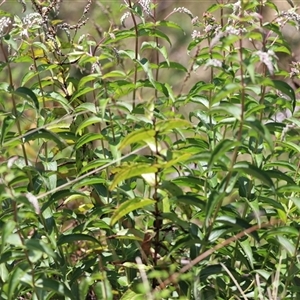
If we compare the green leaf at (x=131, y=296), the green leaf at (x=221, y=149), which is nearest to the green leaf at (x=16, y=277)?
the green leaf at (x=131, y=296)

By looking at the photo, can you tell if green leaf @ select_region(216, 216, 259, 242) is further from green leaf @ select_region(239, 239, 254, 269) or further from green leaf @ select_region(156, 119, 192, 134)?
green leaf @ select_region(156, 119, 192, 134)

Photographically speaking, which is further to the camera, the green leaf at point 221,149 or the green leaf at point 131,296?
the green leaf at point 131,296

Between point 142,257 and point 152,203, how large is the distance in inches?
11.5

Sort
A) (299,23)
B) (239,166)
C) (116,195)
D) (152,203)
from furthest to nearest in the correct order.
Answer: (116,195) → (299,23) → (152,203) → (239,166)

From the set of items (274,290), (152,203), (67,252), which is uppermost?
(152,203)

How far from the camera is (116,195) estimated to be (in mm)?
2494

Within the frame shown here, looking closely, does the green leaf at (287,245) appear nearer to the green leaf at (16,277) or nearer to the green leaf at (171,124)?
the green leaf at (171,124)

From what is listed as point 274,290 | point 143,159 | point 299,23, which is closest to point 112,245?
point 143,159

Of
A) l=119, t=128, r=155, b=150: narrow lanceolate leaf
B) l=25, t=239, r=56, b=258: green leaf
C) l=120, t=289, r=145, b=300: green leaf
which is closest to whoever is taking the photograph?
l=25, t=239, r=56, b=258: green leaf

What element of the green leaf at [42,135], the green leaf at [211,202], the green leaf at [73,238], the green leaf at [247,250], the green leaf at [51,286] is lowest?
the green leaf at [247,250]

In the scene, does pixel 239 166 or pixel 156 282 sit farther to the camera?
pixel 156 282

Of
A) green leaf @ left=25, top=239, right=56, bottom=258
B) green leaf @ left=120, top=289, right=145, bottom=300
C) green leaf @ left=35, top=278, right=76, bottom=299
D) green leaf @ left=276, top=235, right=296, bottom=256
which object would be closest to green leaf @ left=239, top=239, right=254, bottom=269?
green leaf @ left=276, top=235, right=296, bottom=256

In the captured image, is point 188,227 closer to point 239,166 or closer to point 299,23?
point 239,166

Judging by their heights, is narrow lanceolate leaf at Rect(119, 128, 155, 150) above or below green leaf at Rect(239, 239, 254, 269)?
above
